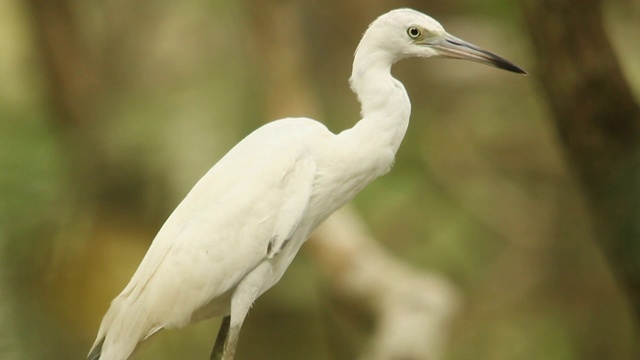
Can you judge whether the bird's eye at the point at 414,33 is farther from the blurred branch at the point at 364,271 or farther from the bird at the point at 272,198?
the blurred branch at the point at 364,271

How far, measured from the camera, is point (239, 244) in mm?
2648

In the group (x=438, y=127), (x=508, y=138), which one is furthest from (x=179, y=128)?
(x=508, y=138)

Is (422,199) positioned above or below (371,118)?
below

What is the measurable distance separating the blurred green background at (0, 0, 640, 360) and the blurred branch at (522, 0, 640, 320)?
A: 0.91m

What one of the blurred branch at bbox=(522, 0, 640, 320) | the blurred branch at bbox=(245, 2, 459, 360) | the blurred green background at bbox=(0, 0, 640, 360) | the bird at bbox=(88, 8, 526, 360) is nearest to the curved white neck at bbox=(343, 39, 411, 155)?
the bird at bbox=(88, 8, 526, 360)

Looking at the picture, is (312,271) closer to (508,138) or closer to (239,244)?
(508,138)

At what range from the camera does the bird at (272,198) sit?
2.64 m

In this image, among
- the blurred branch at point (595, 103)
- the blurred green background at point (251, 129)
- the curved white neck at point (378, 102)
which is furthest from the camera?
the blurred green background at point (251, 129)

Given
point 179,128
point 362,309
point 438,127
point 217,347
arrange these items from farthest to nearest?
point 438,127 < point 179,128 < point 362,309 < point 217,347

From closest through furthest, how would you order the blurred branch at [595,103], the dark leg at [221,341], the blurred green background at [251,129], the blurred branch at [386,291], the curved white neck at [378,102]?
the curved white neck at [378,102] → the dark leg at [221,341] → the blurred branch at [595,103] → the blurred branch at [386,291] → the blurred green background at [251,129]

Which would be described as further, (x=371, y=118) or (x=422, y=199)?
(x=422, y=199)

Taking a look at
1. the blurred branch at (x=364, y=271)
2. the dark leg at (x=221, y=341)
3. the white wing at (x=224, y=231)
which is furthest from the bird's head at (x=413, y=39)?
the blurred branch at (x=364, y=271)

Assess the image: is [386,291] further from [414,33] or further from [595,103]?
[414,33]

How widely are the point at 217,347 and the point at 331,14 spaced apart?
4.47 m
